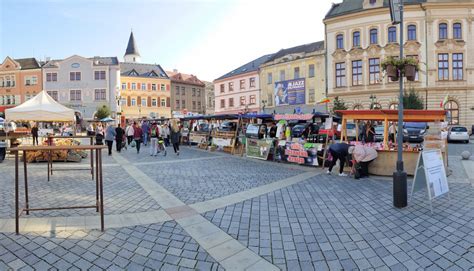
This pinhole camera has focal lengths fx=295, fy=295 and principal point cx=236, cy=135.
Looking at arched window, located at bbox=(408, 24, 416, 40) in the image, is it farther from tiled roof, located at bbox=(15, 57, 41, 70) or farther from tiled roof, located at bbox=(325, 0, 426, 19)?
tiled roof, located at bbox=(15, 57, 41, 70)

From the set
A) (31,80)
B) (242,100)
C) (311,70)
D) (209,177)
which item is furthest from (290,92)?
(31,80)

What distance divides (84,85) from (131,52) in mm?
26531

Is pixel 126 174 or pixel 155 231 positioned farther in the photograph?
pixel 126 174

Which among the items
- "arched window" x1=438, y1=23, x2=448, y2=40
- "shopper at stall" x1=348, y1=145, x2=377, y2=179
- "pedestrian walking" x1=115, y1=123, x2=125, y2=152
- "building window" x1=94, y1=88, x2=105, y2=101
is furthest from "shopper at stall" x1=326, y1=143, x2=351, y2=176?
"building window" x1=94, y1=88, x2=105, y2=101

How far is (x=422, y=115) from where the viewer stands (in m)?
9.00

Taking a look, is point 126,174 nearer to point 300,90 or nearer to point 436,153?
point 436,153

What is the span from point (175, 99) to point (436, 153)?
66.7m

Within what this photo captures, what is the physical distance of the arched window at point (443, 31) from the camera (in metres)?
34.8

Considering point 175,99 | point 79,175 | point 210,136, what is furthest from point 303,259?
point 175,99

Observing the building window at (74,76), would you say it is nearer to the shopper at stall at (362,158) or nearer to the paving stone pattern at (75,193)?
the paving stone pattern at (75,193)

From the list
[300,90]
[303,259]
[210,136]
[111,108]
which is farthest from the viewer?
[111,108]

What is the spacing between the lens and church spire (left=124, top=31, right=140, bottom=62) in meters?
75.4

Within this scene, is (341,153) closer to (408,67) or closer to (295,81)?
(408,67)

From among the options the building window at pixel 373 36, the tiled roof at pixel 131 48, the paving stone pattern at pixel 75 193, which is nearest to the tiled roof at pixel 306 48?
the building window at pixel 373 36
